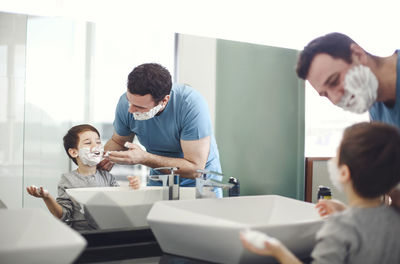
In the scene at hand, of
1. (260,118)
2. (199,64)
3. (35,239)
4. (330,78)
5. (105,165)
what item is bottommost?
(35,239)

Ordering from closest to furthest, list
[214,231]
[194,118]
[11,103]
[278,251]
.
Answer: [278,251] → [214,231] → [11,103] → [194,118]

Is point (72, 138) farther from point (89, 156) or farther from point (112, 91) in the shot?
point (112, 91)

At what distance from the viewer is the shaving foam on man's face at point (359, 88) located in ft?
3.61

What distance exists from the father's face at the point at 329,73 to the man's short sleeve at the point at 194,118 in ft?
1.91

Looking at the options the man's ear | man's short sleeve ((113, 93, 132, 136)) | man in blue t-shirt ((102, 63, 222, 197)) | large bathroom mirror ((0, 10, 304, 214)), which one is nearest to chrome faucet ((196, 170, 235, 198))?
man in blue t-shirt ((102, 63, 222, 197))

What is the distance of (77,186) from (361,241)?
3.34 feet

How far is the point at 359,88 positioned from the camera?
3.63 feet

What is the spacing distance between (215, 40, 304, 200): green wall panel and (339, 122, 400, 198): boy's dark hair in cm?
89

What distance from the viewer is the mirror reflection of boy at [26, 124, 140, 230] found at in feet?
4.30

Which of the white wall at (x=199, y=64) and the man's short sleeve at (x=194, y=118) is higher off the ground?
the white wall at (x=199, y=64)

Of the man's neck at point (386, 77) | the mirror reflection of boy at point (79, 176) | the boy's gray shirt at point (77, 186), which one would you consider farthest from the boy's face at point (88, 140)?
the man's neck at point (386, 77)

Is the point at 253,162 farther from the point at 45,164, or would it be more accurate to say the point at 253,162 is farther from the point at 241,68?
the point at 45,164

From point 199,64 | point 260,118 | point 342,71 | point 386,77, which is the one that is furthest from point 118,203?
point 386,77

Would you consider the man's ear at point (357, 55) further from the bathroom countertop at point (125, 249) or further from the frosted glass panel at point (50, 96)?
the frosted glass panel at point (50, 96)
